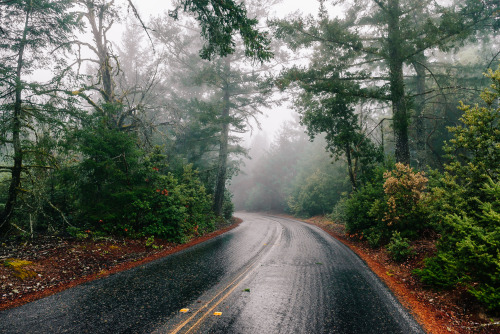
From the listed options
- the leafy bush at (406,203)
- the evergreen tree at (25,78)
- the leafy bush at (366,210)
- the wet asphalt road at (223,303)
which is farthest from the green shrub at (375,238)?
the evergreen tree at (25,78)

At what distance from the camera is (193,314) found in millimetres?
3611

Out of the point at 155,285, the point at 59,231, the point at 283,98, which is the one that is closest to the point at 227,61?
the point at 283,98

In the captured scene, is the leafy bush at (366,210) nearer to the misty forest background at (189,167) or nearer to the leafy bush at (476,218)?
the misty forest background at (189,167)


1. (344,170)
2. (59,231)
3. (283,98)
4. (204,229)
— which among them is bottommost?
(204,229)

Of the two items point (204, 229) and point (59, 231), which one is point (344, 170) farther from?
point (59, 231)

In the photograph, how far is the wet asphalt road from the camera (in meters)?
3.30

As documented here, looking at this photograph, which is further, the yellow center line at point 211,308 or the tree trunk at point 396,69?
the tree trunk at point 396,69

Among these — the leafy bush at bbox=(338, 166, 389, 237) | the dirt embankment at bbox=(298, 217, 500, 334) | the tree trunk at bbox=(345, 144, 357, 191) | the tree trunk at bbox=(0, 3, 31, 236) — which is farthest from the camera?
the tree trunk at bbox=(345, 144, 357, 191)

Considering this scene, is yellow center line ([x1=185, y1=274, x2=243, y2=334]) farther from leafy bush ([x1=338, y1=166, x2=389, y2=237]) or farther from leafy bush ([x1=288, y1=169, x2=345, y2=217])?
leafy bush ([x1=288, y1=169, x2=345, y2=217])

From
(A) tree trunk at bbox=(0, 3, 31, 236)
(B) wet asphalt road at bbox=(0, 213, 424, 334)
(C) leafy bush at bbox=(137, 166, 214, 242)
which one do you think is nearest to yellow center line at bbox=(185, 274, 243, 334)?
(B) wet asphalt road at bbox=(0, 213, 424, 334)

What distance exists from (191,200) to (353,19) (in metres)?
12.0

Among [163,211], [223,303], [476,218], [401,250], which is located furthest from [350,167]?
[223,303]

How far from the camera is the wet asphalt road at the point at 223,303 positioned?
330 centimetres

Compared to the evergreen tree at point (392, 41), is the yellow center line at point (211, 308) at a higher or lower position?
lower
